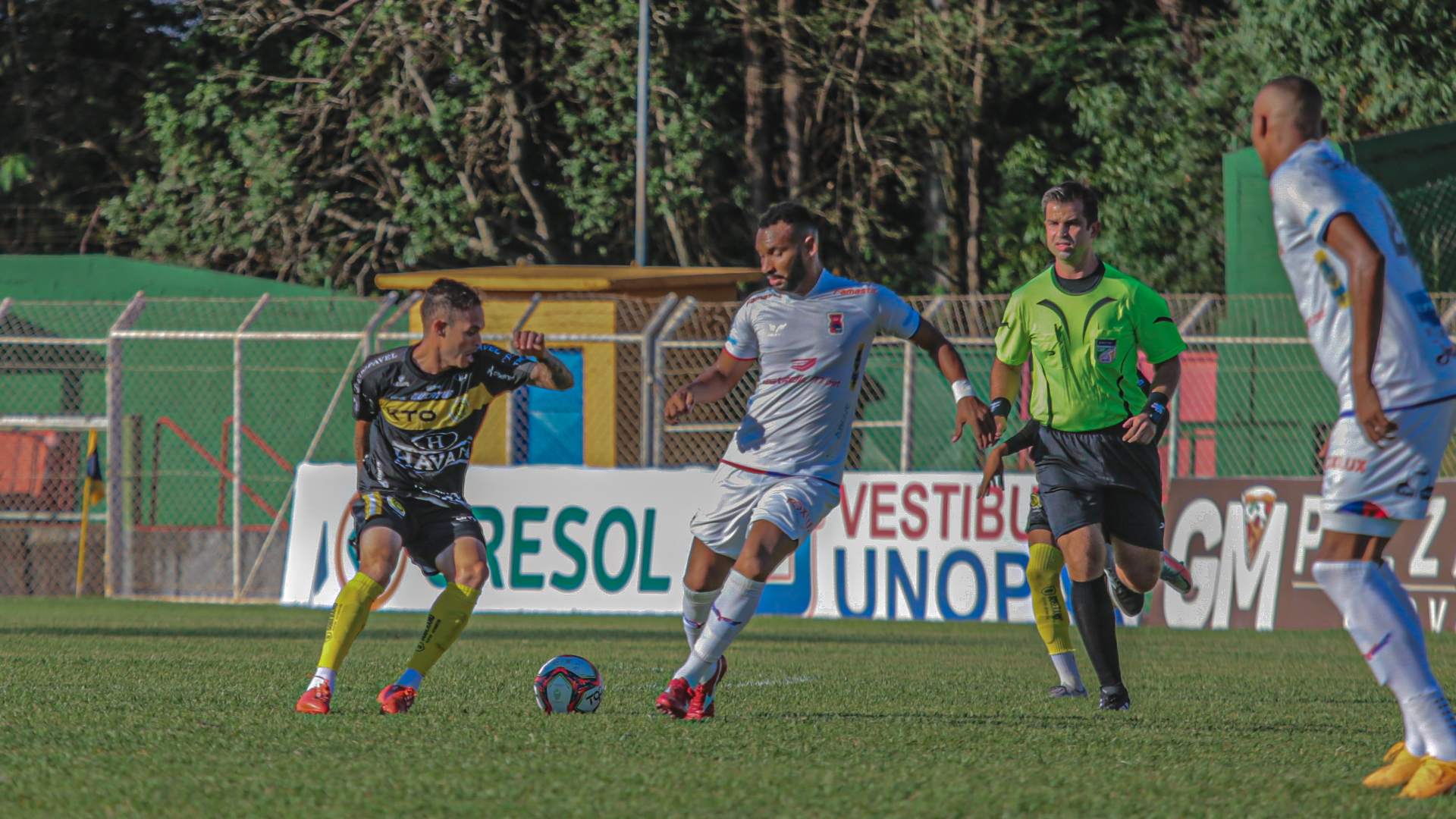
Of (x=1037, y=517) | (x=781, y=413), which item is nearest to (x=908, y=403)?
(x=1037, y=517)

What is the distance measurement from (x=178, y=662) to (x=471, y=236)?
52.8ft

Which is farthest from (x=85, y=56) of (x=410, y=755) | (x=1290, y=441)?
(x=410, y=755)

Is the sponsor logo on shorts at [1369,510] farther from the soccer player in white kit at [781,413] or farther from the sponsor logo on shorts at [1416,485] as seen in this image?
the soccer player in white kit at [781,413]

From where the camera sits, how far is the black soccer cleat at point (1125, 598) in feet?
25.1

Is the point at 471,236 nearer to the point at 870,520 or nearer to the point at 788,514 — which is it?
the point at 870,520

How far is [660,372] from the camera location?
14281mm

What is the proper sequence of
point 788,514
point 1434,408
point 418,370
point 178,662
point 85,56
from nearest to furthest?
1. point 1434,408
2. point 788,514
3. point 418,370
4. point 178,662
5. point 85,56

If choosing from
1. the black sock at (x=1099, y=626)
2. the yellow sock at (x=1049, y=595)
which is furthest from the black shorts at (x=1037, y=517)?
the black sock at (x=1099, y=626)

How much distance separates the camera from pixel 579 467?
13789 millimetres

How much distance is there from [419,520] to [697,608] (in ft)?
3.74

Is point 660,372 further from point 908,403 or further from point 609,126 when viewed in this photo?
point 609,126

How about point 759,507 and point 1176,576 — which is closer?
point 759,507

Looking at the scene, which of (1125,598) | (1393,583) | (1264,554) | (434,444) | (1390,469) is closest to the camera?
(1390,469)

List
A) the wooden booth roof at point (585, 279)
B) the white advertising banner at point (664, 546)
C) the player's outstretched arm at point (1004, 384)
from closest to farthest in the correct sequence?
the player's outstretched arm at point (1004, 384), the white advertising banner at point (664, 546), the wooden booth roof at point (585, 279)
